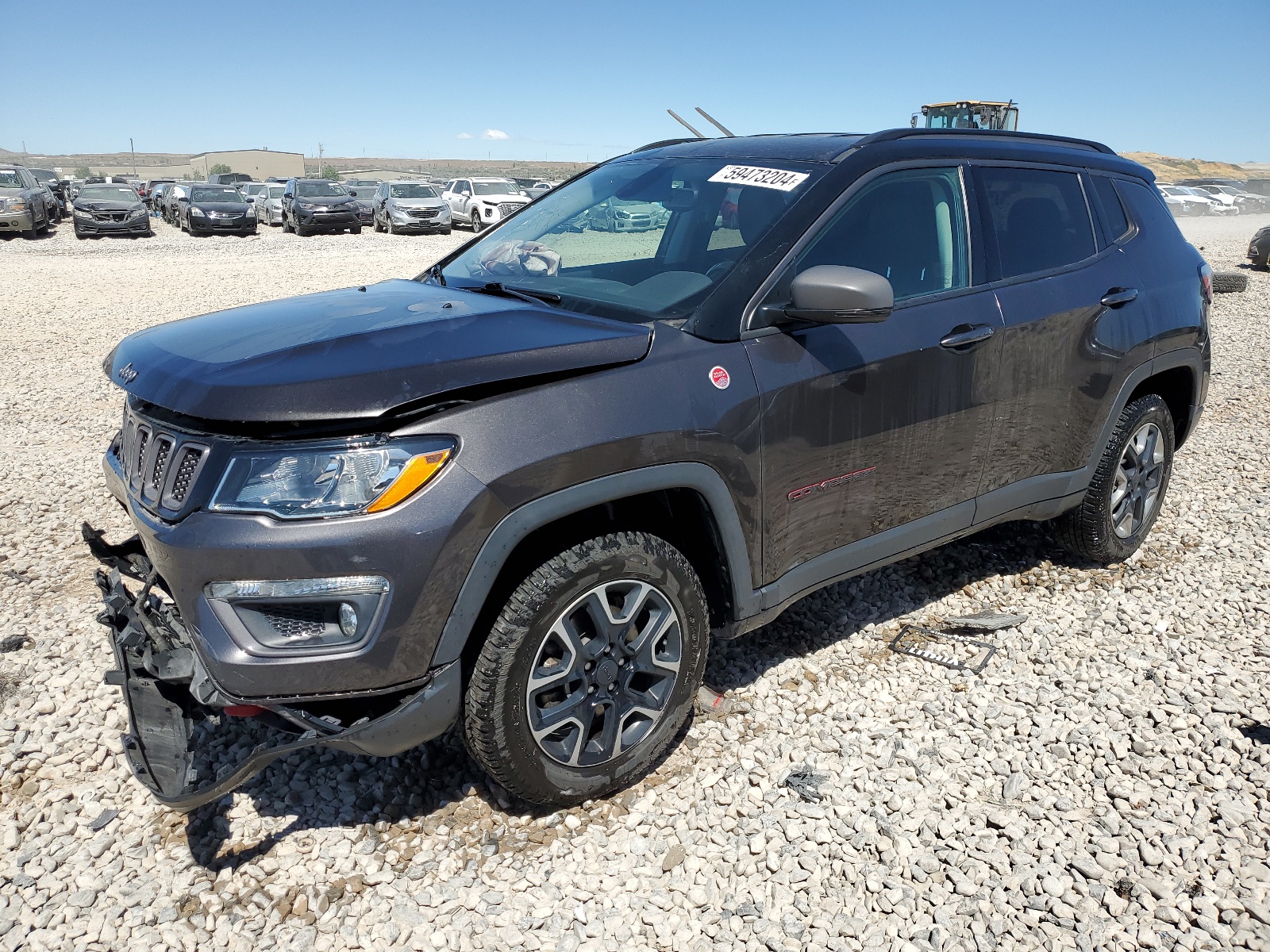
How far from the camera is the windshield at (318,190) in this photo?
85.7 feet

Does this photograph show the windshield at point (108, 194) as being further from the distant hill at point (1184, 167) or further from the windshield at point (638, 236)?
the distant hill at point (1184, 167)

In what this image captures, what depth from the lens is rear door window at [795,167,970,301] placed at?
10.1 feet

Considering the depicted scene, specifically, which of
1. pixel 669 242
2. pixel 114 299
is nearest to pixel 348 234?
pixel 114 299

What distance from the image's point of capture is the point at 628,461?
8.21 feet

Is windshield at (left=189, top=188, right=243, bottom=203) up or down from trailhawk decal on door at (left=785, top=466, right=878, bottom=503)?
up

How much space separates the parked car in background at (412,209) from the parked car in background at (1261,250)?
1918cm

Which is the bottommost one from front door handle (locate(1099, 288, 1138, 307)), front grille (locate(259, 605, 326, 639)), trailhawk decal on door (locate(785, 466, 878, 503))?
front grille (locate(259, 605, 326, 639))

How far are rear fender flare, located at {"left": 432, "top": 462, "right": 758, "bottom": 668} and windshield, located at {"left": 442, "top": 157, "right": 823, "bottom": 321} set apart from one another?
541 mm

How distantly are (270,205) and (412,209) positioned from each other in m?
7.54

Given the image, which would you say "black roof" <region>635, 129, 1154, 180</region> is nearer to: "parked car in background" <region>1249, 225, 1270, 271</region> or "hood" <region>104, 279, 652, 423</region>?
"hood" <region>104, 279, 652, 423</region>

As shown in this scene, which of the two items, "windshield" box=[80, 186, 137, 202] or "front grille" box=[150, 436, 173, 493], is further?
"windshield" box=[80, 186, 137, 202]

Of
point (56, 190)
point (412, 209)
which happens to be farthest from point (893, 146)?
point (56, 190)

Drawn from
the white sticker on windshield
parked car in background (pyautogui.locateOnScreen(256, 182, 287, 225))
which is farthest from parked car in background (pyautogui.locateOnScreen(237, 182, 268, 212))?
the white sticker on windshield

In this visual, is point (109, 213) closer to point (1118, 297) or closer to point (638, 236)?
point (638, 236)
